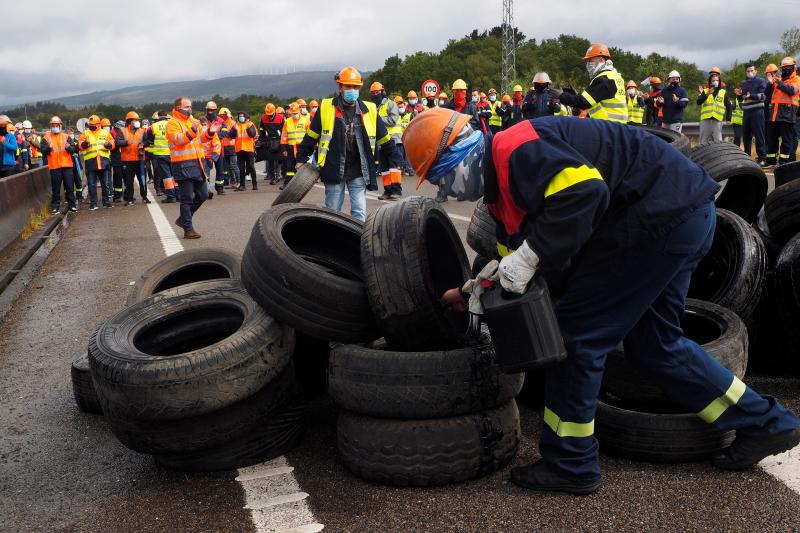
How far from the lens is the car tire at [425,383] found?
137 inches

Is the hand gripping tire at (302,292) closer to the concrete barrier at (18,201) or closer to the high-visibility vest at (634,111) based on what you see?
the concrete barrier at (18,201)

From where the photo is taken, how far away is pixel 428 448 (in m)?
3.44

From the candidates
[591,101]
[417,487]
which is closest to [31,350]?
[417,487]

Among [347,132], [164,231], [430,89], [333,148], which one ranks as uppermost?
[430,89]

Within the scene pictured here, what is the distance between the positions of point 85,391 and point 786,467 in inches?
149

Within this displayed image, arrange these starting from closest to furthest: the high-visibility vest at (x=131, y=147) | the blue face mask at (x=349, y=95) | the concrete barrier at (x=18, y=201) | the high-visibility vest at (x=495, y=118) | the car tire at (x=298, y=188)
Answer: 1. the car tire at (x=298, y=188)
2. the blue face mask at (x=349, y=95)
3. the concrete barrier at (x=18, y=201)
4. the high-visibility vest at (x=131, y=147)
5. the high-visibility vest at (x=495, y=118)

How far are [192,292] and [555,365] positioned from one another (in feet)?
7.69

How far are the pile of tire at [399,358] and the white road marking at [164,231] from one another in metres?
6.17

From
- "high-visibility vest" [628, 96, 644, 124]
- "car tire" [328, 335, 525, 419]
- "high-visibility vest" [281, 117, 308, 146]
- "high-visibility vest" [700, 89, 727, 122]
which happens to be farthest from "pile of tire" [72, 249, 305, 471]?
"high-visibility vest" [628, 96, 644, 124]

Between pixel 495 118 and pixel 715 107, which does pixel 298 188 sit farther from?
pixel 495 118

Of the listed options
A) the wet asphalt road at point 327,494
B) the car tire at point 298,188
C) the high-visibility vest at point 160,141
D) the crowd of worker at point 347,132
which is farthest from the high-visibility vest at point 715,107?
the wet asphalt road at point 327,494

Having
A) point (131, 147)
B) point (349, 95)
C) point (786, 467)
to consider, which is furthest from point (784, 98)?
point (786, 467)

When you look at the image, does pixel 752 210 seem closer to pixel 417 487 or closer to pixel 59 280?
pixel 417 487

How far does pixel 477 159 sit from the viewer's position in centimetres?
338
